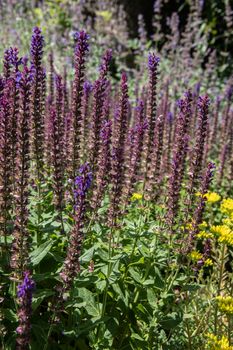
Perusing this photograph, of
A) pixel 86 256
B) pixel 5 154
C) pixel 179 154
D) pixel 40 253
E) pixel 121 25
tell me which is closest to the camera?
pixel 5 154

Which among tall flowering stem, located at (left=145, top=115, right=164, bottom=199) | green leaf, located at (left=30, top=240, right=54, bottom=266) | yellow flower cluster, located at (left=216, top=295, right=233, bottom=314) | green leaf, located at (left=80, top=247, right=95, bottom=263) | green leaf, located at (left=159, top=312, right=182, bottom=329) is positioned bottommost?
green leaf, located at (left=159, top=312, right=182, bottom=329)

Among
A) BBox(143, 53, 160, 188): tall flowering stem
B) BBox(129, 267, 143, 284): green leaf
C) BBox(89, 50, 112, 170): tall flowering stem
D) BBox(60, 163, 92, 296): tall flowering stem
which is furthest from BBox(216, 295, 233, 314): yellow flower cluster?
BBox(89, 50, 112, 170): tall flowering stem

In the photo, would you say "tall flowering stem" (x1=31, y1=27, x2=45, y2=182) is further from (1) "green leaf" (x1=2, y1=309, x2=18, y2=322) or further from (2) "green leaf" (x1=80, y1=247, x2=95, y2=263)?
(1) "green leaf" (x1=2, y1=309, x2=18, y2=322)

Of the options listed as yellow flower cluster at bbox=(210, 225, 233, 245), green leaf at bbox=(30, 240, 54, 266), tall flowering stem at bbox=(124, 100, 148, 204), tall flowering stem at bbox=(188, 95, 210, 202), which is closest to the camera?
green leaf at bbox=(30, 240, 54, 266)

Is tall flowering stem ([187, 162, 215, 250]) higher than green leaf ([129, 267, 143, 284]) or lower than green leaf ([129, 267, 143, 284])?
higher

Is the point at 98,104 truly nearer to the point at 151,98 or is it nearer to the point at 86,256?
the point at 151,98

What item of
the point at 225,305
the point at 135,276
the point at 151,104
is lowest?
the point at 225,305

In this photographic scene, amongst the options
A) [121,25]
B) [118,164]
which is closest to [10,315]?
[118,164]

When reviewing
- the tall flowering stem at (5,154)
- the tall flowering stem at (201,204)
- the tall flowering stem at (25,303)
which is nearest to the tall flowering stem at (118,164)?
the tall flowering stem at (201,204)

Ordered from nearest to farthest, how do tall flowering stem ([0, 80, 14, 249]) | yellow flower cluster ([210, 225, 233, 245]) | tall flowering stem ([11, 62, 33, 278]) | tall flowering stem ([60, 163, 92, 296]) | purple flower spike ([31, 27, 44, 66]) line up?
1. tall flowering stem ([60, 163, 92, 296])
2. tall flowering stem ([11, 62, 33, 278])
3. tall flowering stem ([0, 80, 14, 249])
4. purple flower spike ([31, 27, 44, 66])
5. yellow flower cluster ([210, 225, 233, 245])

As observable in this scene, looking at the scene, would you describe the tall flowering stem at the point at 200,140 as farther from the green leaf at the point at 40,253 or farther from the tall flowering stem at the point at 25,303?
the tall flowering stem at the point at 25,303

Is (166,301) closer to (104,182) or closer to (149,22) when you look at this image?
(104,182)

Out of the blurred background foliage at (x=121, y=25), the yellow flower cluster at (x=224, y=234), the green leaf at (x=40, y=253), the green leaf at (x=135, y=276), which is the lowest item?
the green leaf at (x=135, y=276)

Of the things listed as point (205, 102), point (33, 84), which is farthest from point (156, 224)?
point (33, 84)
